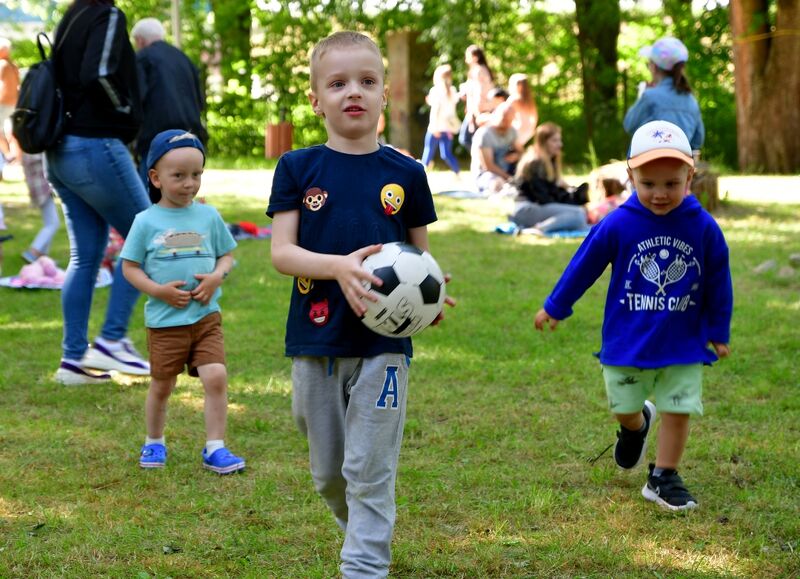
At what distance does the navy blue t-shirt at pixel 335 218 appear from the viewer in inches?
129

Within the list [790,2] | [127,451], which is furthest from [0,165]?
[790,2]

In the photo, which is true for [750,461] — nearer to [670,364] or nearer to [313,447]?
[670,364]

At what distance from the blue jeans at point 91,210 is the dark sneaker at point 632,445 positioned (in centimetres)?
277

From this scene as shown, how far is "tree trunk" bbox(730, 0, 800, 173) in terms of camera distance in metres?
18.1

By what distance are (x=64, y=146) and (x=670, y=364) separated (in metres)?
3.52

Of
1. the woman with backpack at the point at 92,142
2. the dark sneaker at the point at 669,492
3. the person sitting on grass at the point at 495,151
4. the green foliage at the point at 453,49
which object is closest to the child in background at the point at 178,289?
the woman with backpack at the point at 92,142

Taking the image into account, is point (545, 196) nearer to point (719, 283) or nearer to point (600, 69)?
point (719, 283)

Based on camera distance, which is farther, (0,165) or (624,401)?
(0,165)

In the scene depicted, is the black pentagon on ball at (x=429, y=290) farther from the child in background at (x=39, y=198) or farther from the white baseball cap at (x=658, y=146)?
the child in background at (x=39, y=198)

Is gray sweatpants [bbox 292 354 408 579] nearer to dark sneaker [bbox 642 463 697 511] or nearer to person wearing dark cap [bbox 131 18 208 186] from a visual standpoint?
dark sneaker [bbox 642 463 697 511]

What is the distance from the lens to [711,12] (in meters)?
22.6

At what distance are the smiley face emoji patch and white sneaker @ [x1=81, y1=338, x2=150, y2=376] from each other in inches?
144

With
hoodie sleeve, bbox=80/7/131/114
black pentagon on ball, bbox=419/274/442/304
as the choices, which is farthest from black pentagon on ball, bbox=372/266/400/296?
hoodie sleeve, bbox=80/7/131/114

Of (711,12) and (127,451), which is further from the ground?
(711,12)
